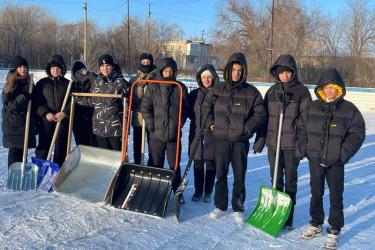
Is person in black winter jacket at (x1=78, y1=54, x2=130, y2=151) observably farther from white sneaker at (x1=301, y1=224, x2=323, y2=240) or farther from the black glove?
white sneaker at (x1=301, y1=224, x2=323, y2=240)

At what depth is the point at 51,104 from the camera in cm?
534

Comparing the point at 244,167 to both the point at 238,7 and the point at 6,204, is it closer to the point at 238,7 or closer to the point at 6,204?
the point at 6,204

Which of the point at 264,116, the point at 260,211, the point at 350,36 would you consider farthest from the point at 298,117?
the point at 350,36

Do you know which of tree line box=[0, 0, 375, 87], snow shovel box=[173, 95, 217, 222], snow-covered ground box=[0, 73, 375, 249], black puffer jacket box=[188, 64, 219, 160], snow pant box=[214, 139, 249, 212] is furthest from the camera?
tree line box=[0, 0, 375, 87]

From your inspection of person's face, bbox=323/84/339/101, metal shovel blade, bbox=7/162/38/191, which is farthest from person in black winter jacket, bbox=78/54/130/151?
person's face, bbox=323/84/339/101

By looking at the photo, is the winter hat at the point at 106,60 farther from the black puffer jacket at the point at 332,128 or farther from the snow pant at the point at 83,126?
the black puffer jacket at the point at 332,128

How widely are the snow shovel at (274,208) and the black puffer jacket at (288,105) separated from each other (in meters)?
0.07

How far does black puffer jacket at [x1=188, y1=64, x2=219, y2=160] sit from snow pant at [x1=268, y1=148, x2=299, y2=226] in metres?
0.82

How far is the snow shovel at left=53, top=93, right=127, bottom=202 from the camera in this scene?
197 inches

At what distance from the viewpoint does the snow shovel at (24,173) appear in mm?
5160

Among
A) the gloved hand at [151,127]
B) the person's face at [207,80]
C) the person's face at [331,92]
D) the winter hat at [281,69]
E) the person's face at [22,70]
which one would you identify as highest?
the winter hat at [281,69]

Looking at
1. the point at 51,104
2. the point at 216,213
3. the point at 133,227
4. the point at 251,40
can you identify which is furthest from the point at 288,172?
the point at 251,40

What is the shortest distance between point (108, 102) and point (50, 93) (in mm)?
797


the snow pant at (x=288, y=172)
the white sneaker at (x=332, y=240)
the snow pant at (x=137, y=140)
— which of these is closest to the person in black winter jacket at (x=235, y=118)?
the snow pant at (x=288, y=172)
